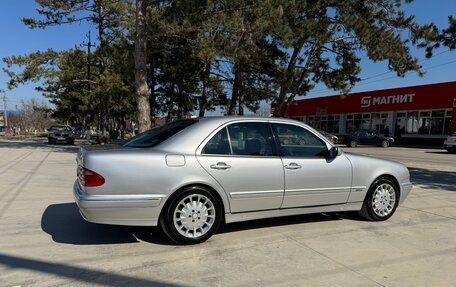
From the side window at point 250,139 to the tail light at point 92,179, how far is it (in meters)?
1.66

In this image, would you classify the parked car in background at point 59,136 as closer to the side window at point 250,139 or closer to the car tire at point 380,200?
the side window at point 250,139

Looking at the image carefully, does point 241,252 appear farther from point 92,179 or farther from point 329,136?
point 329,136

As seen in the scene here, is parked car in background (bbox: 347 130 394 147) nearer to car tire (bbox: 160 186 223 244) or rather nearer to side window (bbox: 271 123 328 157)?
side window (bbox: 271 123 328 157)

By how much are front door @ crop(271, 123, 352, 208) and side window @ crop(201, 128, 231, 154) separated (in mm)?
765

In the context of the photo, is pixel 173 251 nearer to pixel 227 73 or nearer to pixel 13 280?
pixel 13 280

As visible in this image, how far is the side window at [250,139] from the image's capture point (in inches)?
206

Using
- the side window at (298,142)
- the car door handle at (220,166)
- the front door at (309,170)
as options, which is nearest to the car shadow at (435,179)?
the front door at (309,170)

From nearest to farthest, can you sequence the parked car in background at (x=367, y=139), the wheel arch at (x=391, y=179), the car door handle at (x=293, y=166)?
the car door handle at (x=293, y=166) → the wheel arch at (x=391, y=179) → the parked car in background at (x=367, y=139)

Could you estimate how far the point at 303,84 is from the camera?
91.7 ft

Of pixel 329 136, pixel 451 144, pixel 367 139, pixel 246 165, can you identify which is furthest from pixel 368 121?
pixel 246 165

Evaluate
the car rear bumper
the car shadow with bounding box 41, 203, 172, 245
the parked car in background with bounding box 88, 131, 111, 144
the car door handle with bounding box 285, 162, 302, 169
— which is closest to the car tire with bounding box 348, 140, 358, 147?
the parked car in background with bounding box 88, 131, 111, 144

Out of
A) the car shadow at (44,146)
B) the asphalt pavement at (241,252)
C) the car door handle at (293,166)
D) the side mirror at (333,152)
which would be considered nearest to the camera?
the asphalt pavement at (241,252)

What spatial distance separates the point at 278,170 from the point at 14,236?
139 inches

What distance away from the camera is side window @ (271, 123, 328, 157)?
18.2 feet
